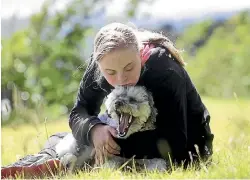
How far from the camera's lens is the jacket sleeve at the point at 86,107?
8.84ft

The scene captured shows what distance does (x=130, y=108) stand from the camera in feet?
7.81

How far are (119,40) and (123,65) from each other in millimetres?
110

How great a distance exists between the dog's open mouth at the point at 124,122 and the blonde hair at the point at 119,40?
289 millimetres

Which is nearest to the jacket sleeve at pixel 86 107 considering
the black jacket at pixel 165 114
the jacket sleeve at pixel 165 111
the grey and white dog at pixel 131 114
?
the black jacket at pixel 165 114

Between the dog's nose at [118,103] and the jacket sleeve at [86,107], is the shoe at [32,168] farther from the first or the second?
the dog's nose at [118,103]

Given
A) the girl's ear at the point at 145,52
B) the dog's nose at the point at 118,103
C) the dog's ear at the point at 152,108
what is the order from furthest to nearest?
the girl's ear at the point at 145,52, the dog's ear at the point at 152,108, the dog's nose at the point at 118,103

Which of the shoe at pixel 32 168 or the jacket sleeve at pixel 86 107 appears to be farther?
the jacket sleeve at pixel 86 107

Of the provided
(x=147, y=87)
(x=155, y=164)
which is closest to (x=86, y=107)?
(x=147, y=87)

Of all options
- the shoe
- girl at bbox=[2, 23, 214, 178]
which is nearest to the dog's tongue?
girl at bbox=[2, 23, 214, 178]

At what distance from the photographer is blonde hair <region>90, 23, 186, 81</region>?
249 cm

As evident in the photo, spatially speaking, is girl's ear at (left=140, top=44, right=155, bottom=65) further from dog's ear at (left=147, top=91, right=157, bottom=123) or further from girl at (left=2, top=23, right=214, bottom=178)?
dog's ear at (left=147, top=91, right=157, bottom=123)

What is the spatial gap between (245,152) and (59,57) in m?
4.25

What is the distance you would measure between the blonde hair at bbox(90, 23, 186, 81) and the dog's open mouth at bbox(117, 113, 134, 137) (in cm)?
29

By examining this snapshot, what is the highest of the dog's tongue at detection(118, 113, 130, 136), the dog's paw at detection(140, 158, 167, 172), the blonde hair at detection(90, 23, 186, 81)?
the blonde hair at detection(90, 23, 186, 81)
